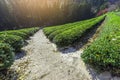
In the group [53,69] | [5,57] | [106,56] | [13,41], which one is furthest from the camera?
[13,41]

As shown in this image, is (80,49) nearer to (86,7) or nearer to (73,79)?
(73,79)

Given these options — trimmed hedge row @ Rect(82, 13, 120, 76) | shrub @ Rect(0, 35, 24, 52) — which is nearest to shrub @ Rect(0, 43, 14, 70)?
trimmed hedge row @ Rect(82, 13, 120, 76)

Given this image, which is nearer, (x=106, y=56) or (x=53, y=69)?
(x=106, y=56)

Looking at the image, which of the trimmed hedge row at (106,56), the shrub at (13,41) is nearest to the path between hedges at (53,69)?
the trimmed hedge row at (106,56)

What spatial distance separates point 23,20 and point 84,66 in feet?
120

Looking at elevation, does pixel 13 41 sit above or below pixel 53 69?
above

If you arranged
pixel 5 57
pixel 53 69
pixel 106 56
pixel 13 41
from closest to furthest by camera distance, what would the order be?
pixel 106 56 < pixel 5 57 < pixel 53 69 < pixel 13 41

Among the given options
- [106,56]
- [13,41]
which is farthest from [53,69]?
[13,41]

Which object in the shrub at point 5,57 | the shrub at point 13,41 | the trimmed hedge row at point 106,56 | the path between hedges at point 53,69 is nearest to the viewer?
the trimmed hedge row at point 106,56

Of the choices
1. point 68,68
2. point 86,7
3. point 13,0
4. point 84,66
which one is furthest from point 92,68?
point 13,0

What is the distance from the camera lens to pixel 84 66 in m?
7.06

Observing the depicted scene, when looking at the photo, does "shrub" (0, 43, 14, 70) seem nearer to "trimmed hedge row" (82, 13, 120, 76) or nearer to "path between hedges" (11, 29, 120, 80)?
"path between hedges" (11, 29, 120, 80)

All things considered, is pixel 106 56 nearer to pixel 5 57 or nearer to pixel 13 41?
pixel 5 57

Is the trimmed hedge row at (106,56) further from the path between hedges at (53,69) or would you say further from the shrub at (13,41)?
the shrub at (13,41)
